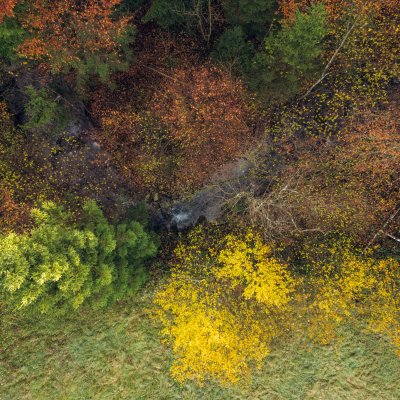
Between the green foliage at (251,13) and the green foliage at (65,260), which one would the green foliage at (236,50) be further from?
the green foliage at (65,260)

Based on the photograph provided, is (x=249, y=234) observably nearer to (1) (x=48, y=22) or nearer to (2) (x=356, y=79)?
(2) (x=356, y=79)

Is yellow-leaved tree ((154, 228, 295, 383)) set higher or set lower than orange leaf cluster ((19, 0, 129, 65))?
lower

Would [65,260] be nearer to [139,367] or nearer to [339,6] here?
[139,367]

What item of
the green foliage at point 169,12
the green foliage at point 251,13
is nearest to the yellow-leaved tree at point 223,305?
the green foliage at point 251,13

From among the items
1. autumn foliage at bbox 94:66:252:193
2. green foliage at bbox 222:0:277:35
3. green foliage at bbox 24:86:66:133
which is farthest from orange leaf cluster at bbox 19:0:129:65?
green foliage at bbox 222:0:277:35

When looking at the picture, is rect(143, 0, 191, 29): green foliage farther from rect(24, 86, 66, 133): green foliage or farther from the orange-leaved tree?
rect(24, 86, 66, 133): green foliage

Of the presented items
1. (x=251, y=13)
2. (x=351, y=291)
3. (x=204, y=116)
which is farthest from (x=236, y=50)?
(x=351, y=291)
